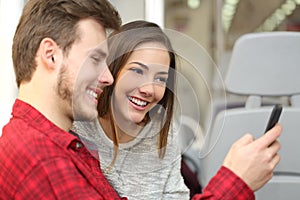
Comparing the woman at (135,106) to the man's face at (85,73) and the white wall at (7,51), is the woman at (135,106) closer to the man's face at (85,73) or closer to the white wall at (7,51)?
the man's face at (85,73)

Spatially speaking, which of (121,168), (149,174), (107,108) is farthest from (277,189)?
(107,108)

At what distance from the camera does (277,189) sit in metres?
1.93

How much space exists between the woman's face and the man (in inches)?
1.5

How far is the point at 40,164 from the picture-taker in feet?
2.68

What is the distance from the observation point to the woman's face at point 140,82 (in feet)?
3.10

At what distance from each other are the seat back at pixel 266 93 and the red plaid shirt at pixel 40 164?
0.93 m

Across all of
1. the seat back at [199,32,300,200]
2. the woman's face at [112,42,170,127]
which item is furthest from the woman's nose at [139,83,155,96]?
the seat back at [199,32,300,200]

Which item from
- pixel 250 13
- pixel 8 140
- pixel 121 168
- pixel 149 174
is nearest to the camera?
pixel 8 140

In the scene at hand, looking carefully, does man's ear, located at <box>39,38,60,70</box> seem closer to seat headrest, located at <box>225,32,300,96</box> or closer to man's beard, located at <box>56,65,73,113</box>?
man's beard, located at <box>56,65,73,113</box>

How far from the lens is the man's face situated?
0.92m

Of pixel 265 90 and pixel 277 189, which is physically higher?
pixel 265 90

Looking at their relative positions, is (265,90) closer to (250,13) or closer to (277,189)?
(277,189)

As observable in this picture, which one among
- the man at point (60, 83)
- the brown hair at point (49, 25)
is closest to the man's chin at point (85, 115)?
the man at point (60, 83)

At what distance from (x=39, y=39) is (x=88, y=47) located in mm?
85
